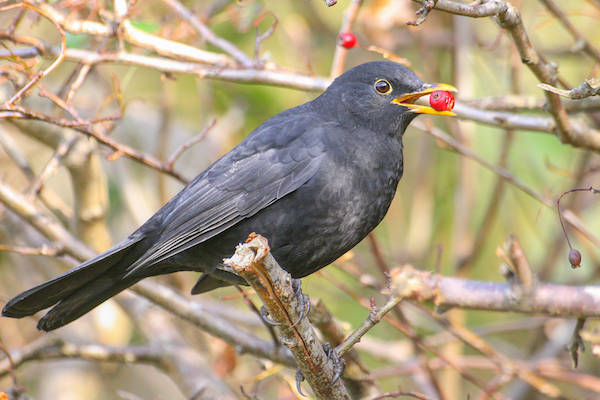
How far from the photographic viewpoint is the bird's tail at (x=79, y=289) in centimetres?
335

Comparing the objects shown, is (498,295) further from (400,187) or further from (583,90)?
(400,187)

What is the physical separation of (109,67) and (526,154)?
367cm

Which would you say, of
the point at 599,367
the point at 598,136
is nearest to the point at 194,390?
the point at 598,136

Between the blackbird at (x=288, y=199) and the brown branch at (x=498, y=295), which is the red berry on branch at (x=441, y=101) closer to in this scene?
the blackbird at (x=288, y=199)

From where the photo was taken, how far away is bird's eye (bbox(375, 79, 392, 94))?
3635mm

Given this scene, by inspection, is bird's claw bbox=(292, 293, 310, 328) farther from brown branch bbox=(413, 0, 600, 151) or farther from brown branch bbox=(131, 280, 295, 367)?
brown branch bbox=(413, 0, 600, 151)

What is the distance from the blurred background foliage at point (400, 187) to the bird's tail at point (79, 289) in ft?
3.39

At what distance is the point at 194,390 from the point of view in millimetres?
3904

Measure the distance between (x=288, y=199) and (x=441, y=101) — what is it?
2.69 ft

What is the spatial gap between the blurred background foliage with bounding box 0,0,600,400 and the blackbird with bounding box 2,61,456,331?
3.52 ft

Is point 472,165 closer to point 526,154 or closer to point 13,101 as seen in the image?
point 526,154

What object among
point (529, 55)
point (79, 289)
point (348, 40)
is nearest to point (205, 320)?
point (79, 289)

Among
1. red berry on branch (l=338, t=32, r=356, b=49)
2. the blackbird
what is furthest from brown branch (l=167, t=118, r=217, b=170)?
red berry on branch (l=338, t=32, r=356, b=49)

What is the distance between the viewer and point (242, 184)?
3418 millimetres
